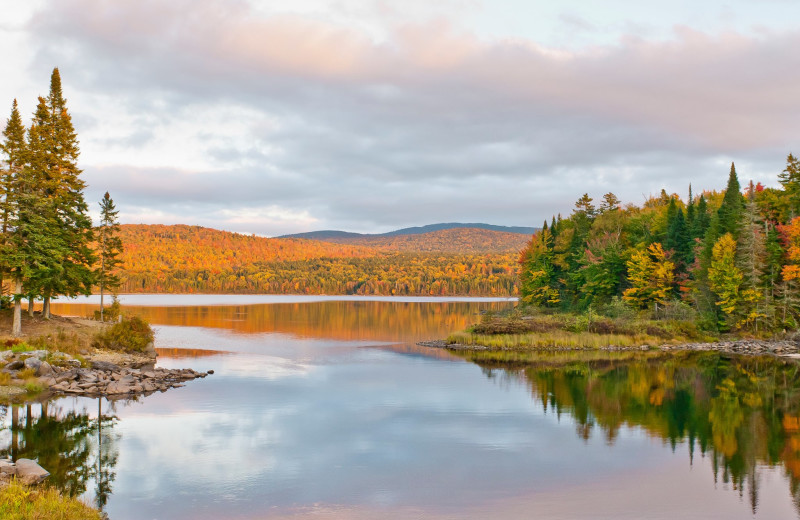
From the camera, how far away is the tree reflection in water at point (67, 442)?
1781 centimetres

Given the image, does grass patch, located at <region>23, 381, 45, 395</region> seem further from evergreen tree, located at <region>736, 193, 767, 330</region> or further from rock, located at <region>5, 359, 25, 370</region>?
evergreen tree, located at <region>736, 193, 767, 330</region>

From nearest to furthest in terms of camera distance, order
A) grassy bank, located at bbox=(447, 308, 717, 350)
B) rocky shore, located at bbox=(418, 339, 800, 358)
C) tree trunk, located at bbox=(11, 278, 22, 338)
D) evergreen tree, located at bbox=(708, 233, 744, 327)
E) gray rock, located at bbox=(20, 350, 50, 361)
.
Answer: gray rock, located at bbox=(20, 350, 50, 361) → tree trunk, located at bbox=(11, 278, 22, 338) → rocky shore, located at bbox=(418, 339, 800, 358) → grassy bank, located at bbox=(447, 308, 717, 350) → evergreen tree, located at bbox=(708, 233, 744, 327)

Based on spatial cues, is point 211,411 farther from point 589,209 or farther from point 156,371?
point 589,209

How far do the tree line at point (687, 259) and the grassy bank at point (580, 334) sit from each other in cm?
332

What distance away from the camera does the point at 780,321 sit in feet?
195

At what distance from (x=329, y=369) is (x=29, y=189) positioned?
25348mm

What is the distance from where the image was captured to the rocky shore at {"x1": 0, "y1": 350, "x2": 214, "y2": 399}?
3130cm

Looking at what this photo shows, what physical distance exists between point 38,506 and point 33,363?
75.5 feet

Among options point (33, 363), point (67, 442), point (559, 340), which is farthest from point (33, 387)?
point (559, 340)

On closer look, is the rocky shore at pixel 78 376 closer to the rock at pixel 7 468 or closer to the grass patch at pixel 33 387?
the grass patch at pixel 33 387

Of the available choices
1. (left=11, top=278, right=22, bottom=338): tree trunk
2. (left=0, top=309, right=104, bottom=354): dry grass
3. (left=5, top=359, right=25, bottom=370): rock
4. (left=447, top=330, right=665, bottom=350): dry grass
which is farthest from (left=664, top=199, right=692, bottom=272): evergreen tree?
(left=5, top=359, right=25, bottom=370): rock

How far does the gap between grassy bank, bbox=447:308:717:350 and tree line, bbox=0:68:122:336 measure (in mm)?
33914

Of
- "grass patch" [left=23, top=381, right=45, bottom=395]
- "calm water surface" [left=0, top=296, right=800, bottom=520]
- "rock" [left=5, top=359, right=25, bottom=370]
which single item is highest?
"rock" [left=5, top=359, right=25, bottom=370]

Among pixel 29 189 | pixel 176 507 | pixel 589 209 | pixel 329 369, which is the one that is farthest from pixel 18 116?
pixel 589 209
